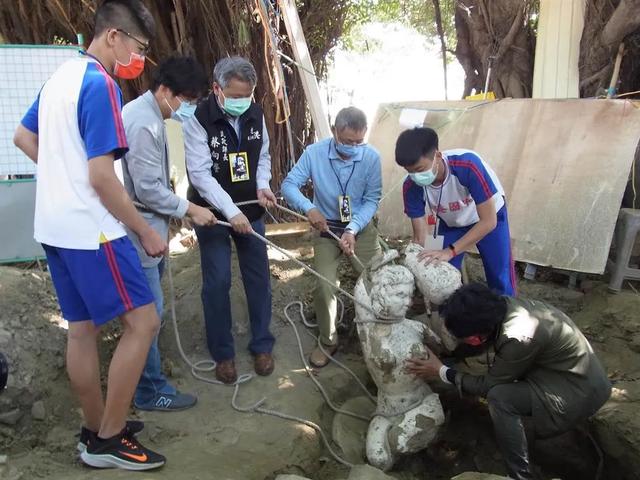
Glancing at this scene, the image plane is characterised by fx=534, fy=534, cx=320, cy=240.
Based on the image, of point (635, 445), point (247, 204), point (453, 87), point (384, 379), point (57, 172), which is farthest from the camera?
point (453, 87)

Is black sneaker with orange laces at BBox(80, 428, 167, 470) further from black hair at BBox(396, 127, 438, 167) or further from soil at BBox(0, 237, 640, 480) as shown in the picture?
black hair at BBox(396, 127, 438, 167)

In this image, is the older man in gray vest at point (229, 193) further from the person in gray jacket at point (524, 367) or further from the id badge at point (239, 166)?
the person in gray jacket at point (524, 367)

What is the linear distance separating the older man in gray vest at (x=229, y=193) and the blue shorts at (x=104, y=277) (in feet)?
3.08

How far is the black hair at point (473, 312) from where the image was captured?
99.1 inches

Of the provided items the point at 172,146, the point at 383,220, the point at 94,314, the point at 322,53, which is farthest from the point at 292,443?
→ the point at 322,53

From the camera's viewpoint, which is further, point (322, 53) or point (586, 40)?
point (322, 53)

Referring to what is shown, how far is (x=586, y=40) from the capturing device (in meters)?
5.36

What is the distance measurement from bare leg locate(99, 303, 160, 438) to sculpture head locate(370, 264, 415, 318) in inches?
49.3

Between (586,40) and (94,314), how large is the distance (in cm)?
531

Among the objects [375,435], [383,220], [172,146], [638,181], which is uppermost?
[172,146]

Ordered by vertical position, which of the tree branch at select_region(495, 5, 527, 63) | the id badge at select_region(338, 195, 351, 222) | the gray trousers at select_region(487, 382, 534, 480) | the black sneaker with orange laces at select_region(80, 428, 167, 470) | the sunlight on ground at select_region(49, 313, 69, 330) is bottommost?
the gray trousers at select_region(487, 382, 534, 480)

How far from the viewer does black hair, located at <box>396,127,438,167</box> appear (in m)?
3.00

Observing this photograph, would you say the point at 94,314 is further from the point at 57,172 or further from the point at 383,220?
the point at 383,220

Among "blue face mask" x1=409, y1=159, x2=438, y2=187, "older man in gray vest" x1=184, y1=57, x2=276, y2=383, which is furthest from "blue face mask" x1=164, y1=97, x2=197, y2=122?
"blue face mask" x1=409, y1=159, x2=438, y2=187
